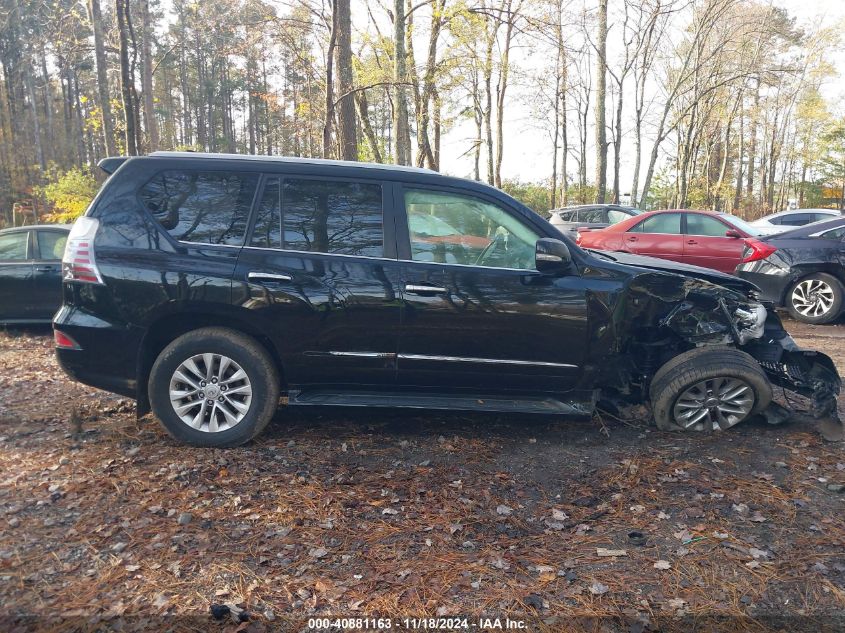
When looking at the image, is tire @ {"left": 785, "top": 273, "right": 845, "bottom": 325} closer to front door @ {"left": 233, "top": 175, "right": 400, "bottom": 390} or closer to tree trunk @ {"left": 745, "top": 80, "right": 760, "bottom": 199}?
front door @ {"left": 233, "top": 175, "right": 400, "bottom": 390}

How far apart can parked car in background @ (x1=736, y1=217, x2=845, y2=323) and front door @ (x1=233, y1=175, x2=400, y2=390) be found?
7.17 m

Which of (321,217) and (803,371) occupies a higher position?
(321,217)

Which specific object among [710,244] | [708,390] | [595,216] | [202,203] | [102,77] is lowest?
[708,390]

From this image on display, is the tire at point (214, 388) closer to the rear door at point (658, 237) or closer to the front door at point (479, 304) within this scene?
the front door at point (479, 304)

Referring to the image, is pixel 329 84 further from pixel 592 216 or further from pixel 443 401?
pixel 592 216

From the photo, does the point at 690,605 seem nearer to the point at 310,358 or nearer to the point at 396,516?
the point at 396,516

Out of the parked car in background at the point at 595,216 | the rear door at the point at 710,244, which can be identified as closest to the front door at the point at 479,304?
the rear door at the point at 710,244

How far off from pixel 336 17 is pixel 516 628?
9879 millimetres

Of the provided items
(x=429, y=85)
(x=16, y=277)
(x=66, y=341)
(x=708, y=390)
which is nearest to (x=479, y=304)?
(x=708, y=390)

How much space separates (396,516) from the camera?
341cm

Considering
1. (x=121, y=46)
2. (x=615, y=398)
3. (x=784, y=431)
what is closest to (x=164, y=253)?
(x=615, y=398)

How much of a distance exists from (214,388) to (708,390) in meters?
3.63

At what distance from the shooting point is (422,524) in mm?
3328

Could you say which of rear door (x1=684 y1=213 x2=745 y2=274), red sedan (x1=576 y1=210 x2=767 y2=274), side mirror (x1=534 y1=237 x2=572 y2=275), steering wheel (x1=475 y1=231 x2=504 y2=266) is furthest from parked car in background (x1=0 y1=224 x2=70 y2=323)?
rear door (x1=684 y1=213 x2=745 y2=274)
